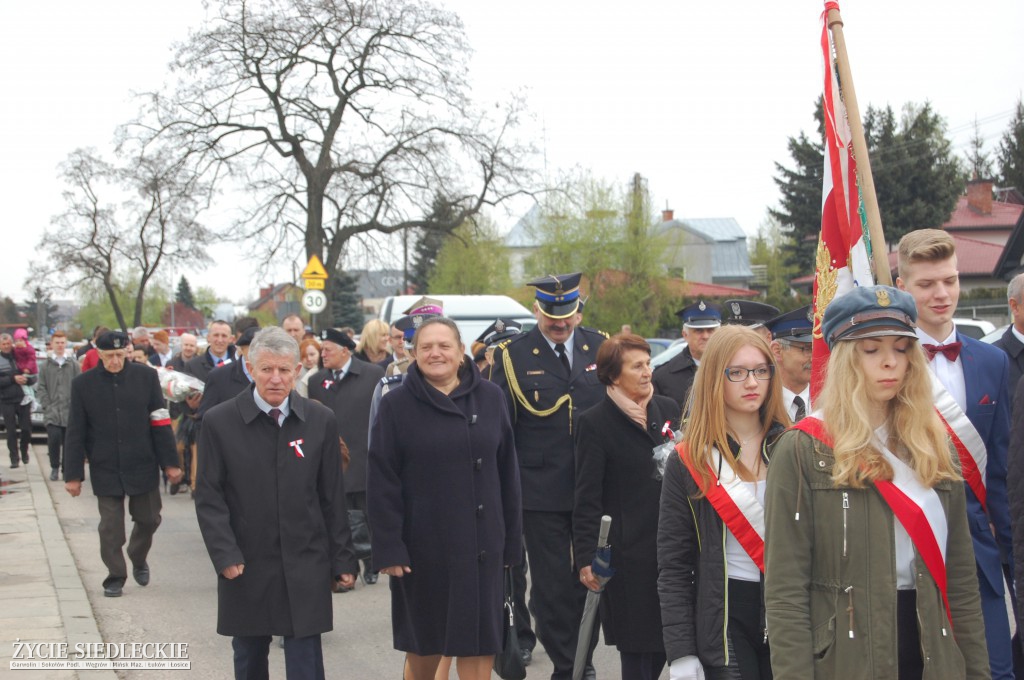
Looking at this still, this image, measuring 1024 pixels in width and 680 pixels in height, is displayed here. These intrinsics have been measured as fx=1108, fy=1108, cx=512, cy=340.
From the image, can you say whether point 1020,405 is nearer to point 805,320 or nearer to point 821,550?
point 821,550

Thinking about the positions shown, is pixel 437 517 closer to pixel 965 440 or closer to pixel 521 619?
pixel 521 619

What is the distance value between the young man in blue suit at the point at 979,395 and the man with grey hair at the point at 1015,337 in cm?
107

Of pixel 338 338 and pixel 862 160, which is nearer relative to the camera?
pixel 862 160

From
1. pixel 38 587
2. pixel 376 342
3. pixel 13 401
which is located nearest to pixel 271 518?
pixel 38 587

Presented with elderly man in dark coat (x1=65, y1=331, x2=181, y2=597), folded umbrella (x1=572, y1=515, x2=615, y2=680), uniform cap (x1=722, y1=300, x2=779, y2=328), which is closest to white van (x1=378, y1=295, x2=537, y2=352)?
elderly man in dark coat (x1=65, y1=331, x2=181, y2=597)

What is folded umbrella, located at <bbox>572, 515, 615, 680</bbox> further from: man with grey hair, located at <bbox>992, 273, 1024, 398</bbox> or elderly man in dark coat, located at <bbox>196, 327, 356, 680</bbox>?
man with grey hair, located at <bbox>992, 273, 1024, 398</bbox>

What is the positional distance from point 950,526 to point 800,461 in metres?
0.45

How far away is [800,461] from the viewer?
3.00 metres

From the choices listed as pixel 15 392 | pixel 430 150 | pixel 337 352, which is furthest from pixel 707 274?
pixel 337 352

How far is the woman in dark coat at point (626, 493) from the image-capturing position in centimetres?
Result: 505

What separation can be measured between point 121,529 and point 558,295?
14.8 feet

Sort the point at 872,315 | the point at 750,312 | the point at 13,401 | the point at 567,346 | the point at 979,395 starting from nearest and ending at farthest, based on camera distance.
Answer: the point at 872,315 → the point at 979,395 → the point at 567,346 → the point at 750,312 → the point at 13,401

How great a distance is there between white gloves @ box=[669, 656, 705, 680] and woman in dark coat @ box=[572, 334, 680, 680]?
1.34m

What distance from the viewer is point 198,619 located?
316 inches
